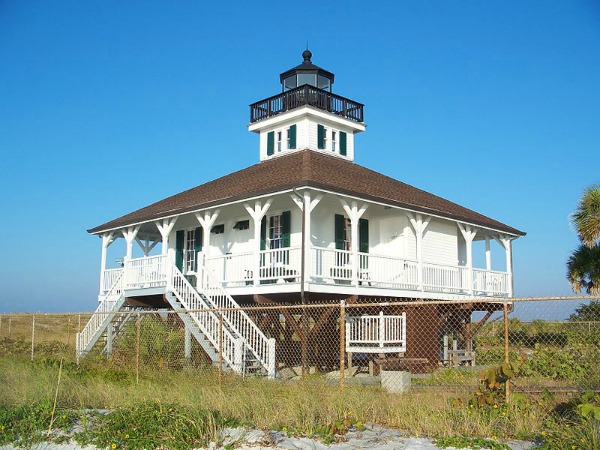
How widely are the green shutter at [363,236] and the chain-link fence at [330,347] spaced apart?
1.96 m

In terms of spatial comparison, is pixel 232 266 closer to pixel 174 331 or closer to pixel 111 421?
pixel 174 331

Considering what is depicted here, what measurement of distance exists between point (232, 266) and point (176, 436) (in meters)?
11.9

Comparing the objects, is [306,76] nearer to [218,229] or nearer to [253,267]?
[218,229]

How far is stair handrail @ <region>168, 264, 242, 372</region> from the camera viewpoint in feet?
53.1

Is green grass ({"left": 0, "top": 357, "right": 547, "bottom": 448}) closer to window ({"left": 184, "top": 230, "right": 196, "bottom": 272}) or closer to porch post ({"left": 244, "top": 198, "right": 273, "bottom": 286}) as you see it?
porch post ({"left": 244, "top": 198, "right": 273, "bottom": 286})

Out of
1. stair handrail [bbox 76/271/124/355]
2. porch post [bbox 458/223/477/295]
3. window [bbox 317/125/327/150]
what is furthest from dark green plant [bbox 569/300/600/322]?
stair handrail [bbox 76/271/124/355]

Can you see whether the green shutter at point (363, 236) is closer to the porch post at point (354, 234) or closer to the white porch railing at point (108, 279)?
the porch post at point (354, 234)

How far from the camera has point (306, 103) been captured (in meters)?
25.5

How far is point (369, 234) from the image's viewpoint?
73.7 ft

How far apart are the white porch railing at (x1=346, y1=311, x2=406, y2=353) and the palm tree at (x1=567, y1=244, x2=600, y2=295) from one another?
381 inches

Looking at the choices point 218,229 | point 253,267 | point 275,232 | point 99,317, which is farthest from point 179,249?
point 253,267

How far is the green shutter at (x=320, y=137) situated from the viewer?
85.2ft

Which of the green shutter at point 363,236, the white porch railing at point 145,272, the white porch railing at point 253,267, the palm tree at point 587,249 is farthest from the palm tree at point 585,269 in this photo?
the white porch railing at point 145,272

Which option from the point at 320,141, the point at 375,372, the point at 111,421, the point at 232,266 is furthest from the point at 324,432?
the point at 320,141
